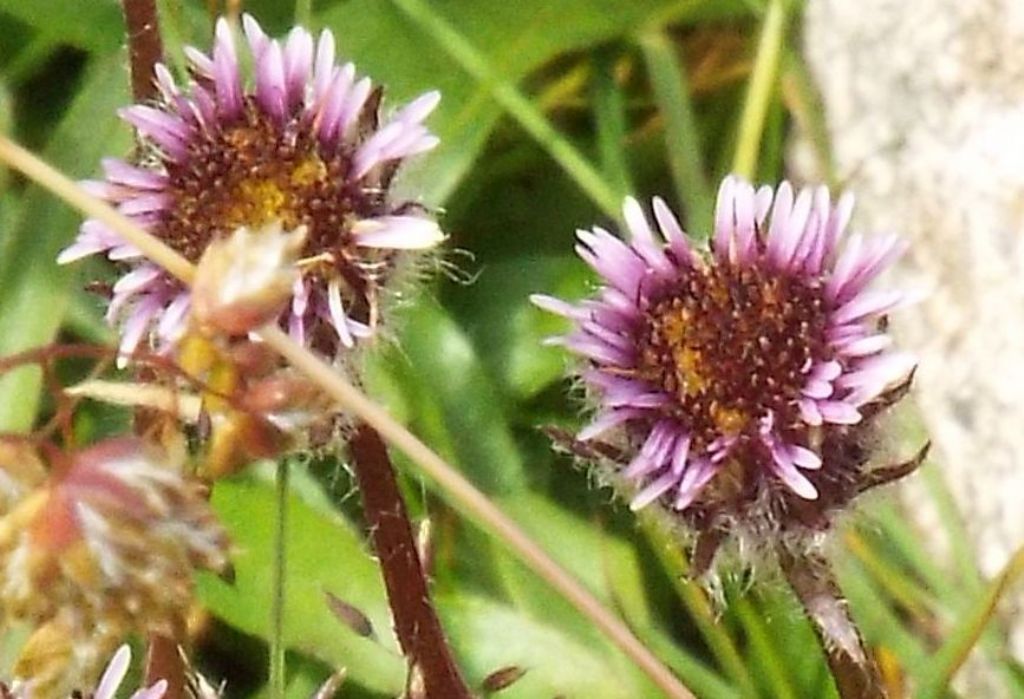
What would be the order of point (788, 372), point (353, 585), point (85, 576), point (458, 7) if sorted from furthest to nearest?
point (458, 7) < point (353, 585) < point (788, 372) < point (85, 576)

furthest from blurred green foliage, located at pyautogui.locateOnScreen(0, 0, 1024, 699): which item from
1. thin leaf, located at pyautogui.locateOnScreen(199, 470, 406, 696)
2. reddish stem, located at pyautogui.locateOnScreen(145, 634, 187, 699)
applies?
reddish stem, located at pyautogui.locateOnScreen(145, 634, 187, 699)

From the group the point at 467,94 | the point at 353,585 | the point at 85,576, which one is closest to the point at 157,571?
the point at 85,576

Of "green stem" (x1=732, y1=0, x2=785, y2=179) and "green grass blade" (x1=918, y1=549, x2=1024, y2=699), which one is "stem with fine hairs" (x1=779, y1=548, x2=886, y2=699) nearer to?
"green grass blade" (x1=918, y1=549, x2=1024, y2=699)

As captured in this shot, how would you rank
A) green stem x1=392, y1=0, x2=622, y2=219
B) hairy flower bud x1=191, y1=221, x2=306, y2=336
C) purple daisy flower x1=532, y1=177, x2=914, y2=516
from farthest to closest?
green stem x1=392, y1=0, x2=622, y2=219, purple daisy flower x1=532, y1=177, x2=914, y2=516, hairy flower bud x1=191, y1=221, x2=306, y2=336

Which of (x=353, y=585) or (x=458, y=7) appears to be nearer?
(x=353, y=585)

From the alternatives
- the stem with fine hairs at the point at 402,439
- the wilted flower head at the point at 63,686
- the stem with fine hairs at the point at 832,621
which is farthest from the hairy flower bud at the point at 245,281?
the stem with fine hairs at the point at 832,621

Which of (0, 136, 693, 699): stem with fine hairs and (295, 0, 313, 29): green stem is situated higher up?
(295, 0, 313, 29): green stem

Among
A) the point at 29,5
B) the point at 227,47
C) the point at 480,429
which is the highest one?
the point at 29,5

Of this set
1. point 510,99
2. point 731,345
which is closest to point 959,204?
point 510,99

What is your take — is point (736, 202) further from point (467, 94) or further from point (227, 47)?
point (467, 94)
